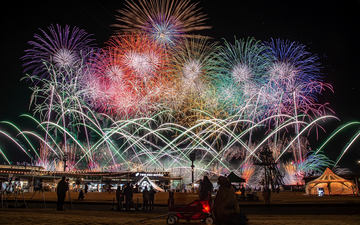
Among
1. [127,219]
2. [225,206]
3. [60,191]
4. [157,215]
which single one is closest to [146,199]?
[157,215]

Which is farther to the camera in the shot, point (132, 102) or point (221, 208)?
point (132, 102)

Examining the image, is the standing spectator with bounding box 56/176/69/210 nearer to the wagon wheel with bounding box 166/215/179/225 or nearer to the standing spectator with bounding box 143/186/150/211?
the standing spectator with bounding box 143/186/150/211

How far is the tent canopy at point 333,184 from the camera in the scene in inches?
1172

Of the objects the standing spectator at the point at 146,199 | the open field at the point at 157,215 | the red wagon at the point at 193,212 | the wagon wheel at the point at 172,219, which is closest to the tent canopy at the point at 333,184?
the open field at the point at 157,215

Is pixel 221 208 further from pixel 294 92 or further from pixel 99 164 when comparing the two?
pixel 99 164

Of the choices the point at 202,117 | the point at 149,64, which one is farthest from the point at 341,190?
the point at 149,64

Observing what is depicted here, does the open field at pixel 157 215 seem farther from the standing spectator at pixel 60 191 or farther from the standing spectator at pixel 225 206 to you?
the standing spectator at pixel 225 206

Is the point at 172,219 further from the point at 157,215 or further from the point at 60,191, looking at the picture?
the point at 60,191

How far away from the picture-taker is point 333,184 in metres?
31.0

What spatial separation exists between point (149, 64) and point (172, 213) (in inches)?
→ 829

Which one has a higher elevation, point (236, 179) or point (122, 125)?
point (122, 125)

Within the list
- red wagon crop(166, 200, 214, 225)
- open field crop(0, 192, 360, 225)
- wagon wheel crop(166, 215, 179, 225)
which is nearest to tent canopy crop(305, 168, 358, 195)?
open field crop(0, 192, 360, 225)

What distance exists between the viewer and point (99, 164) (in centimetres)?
8012

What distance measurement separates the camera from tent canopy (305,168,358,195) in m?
29.8
